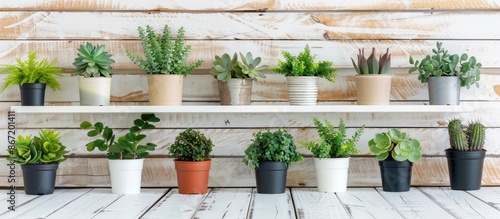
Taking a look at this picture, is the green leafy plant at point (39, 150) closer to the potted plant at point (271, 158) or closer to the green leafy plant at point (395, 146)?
the potted plant at point (271, 158)

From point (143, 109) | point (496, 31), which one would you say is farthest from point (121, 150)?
point (496, 31)

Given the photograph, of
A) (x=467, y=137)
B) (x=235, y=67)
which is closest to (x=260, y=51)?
(x=235, y=67)

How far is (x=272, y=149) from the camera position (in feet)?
8.27

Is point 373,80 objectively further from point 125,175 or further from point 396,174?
point 125,175

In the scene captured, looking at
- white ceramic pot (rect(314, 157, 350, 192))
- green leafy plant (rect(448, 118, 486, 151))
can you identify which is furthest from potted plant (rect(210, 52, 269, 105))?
green leafy plant (rect(448, 118, 486, 151))

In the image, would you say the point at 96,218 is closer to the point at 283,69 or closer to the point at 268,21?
the point at 283,69

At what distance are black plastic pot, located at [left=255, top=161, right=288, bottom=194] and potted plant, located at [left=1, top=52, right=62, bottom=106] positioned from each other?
2.76 feet

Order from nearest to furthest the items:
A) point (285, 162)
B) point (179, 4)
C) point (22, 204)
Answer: point (22, 204) < point (285, 162) < point (179, 4)

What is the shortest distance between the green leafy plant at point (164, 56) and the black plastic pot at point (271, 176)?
46 cm

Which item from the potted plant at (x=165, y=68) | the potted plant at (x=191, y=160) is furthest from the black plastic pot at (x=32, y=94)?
the potted plant at (x=191, y=160)

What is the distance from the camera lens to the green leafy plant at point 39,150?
2.54m

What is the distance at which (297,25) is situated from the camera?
110 inches

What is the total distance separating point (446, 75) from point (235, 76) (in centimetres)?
77

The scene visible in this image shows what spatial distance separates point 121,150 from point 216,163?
0.40 meters
